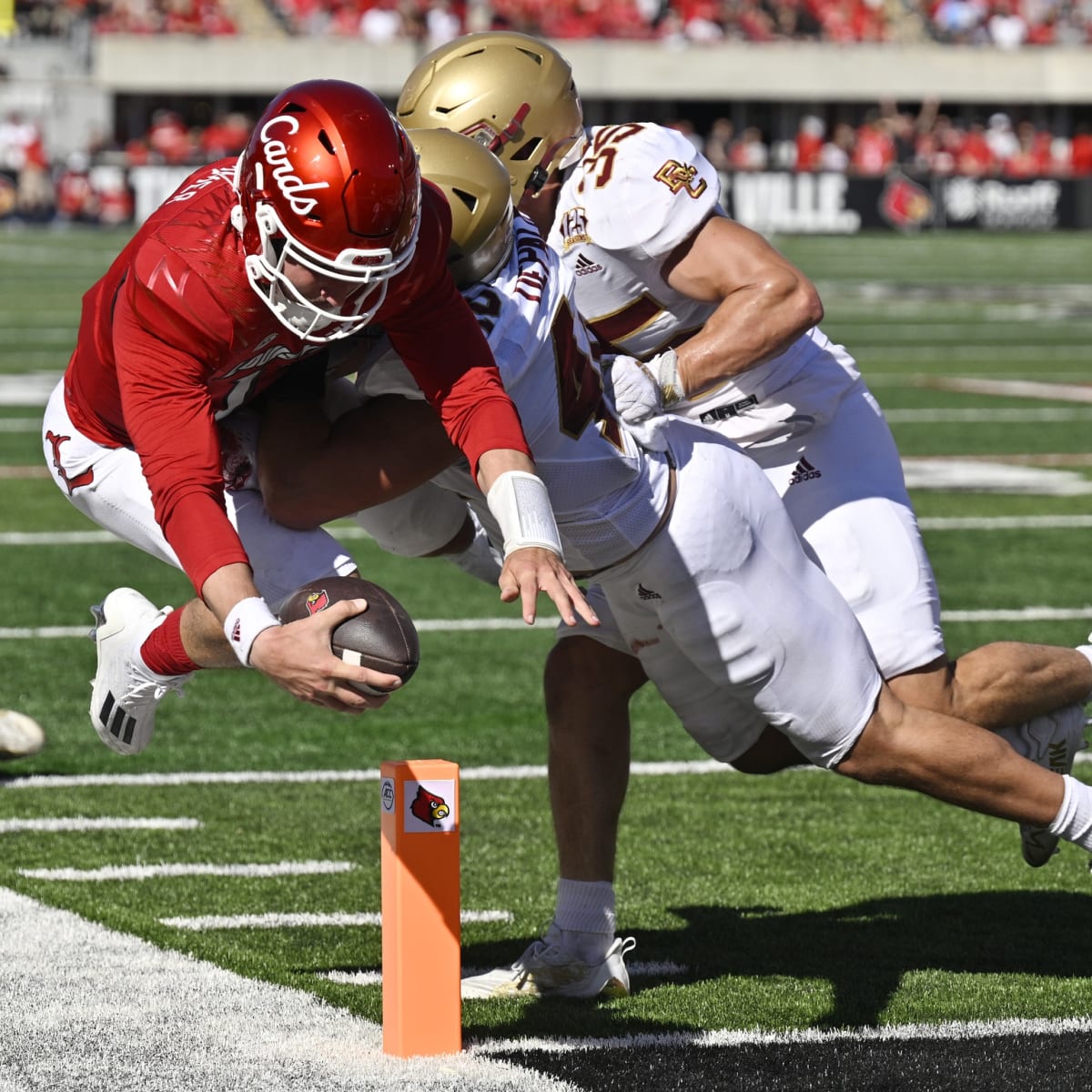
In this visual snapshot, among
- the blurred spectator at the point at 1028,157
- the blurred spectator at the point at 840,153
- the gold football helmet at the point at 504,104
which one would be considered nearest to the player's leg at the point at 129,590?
the gold football helmet at the point at 504,104

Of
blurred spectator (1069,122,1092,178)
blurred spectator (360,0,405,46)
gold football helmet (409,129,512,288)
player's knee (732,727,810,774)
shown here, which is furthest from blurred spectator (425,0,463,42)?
gold football helmet (409,129,512,288)

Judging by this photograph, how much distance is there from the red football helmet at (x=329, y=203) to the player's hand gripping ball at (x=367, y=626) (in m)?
0.46

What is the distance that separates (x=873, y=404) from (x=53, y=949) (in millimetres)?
2113

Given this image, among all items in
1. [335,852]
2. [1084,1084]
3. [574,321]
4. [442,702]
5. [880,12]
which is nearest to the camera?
[1084,1084]

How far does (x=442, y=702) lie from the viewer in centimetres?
714

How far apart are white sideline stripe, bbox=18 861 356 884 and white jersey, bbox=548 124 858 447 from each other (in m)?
1.44

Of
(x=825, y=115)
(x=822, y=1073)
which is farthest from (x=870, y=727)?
(x=825, y=115)

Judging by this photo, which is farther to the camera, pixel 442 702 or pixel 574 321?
pixel 442 702

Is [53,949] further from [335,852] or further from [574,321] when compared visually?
[574,321]

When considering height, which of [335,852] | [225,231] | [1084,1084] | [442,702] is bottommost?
[442,702]

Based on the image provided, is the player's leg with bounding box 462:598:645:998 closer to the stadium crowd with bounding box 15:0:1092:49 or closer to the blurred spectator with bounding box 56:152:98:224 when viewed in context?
the blurred spectator with bounding box 56:152:98:224

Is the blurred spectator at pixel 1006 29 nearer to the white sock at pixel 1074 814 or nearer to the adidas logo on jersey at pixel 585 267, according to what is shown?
the adidas logo on jersey at pixel 585 267

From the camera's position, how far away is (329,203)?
360 cm

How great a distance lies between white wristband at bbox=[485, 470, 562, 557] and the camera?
361 cm
